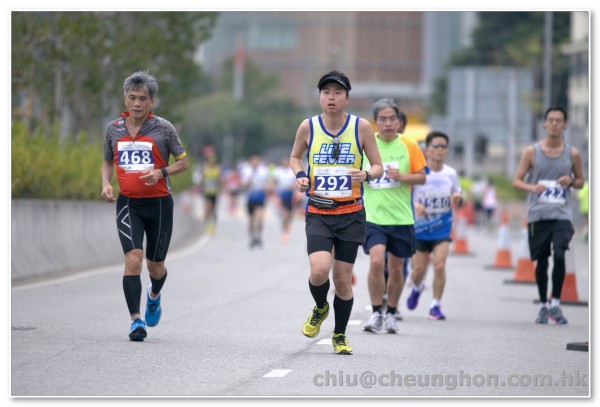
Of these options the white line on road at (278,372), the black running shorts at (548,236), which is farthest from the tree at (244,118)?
the white line on road at (278,372)

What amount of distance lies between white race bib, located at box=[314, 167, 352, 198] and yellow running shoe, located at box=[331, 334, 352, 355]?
104 cm

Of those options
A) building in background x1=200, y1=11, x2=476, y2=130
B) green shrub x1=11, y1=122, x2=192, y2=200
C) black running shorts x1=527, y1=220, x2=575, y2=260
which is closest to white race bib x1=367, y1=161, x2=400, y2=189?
black running shorts x1=527, y1=220, x2=575, y2=260

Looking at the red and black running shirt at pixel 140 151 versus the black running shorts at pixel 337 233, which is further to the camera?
the red and black running shirt at pixel 140 151

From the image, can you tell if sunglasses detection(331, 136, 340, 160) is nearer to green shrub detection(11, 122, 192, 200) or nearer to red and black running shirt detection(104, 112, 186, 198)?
red and black running shirt detection(104, 112, 186, 198)

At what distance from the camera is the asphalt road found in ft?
27.4

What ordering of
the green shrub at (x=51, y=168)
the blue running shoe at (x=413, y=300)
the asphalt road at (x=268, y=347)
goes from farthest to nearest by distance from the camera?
the green shrub at (x=51, y=168)
the blue running shoe at (x=413, y=300)
the asphalt road at (x=268, y=347)

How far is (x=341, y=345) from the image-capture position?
1016 cm

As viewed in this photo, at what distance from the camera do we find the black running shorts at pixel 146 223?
35.0 feet

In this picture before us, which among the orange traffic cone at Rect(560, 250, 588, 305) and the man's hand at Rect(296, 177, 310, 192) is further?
the orange traffic cone at Rect(560, 250, 588, 305)

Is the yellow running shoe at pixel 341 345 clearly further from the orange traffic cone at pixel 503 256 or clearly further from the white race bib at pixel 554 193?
the orange traffic cone at pixel 503 256

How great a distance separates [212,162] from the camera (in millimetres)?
33031

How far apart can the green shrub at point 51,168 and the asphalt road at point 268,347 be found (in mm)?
1400

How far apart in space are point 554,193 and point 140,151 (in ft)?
13.9

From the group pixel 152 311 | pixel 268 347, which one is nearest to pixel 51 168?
pixel 152 311
